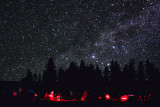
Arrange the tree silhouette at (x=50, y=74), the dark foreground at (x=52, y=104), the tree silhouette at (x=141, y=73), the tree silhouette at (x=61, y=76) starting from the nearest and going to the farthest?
the dark foreground at (x=52, y=104), the tree silhouette at (x=50, y=74), the tree silhouette at (x=141, y=73), the tree silhouette at (x=61, y=76)

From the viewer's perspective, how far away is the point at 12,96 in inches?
538

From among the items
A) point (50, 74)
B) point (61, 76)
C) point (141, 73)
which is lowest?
point (141, 73)

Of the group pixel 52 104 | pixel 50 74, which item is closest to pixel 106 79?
pixel 50 74

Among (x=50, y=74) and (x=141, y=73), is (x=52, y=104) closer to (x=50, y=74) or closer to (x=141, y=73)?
(x=50, y=74)

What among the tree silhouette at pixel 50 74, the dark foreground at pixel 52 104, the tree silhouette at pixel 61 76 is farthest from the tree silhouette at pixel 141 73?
the dark foreground at pixel 52 104

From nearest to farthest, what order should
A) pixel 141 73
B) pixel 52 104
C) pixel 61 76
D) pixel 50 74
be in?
pixel 52 104 → pixel 50 74 → pixel 141 73 → pixel 61 76

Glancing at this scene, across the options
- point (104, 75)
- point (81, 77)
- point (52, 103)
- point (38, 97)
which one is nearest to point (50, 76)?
point (81, 77)

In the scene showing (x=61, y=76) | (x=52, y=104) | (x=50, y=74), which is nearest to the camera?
(x=52, y=104)

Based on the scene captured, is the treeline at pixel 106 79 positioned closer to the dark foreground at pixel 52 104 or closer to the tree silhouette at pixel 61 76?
the tree silhouette at pixel 61 76

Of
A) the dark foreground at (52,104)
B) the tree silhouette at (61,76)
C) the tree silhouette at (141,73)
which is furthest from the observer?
the tree silhouette at (61,76)

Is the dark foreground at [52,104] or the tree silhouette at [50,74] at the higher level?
the tree silhouette at [50,74]

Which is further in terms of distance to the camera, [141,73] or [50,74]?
[141,73]

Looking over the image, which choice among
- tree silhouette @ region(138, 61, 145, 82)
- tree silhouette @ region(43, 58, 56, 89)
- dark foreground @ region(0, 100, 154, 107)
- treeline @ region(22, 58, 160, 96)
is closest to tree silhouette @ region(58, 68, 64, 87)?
treeline @ region(22, 58, 160, 96)

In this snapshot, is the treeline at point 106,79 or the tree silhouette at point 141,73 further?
the tree silhouette at point 141,73
